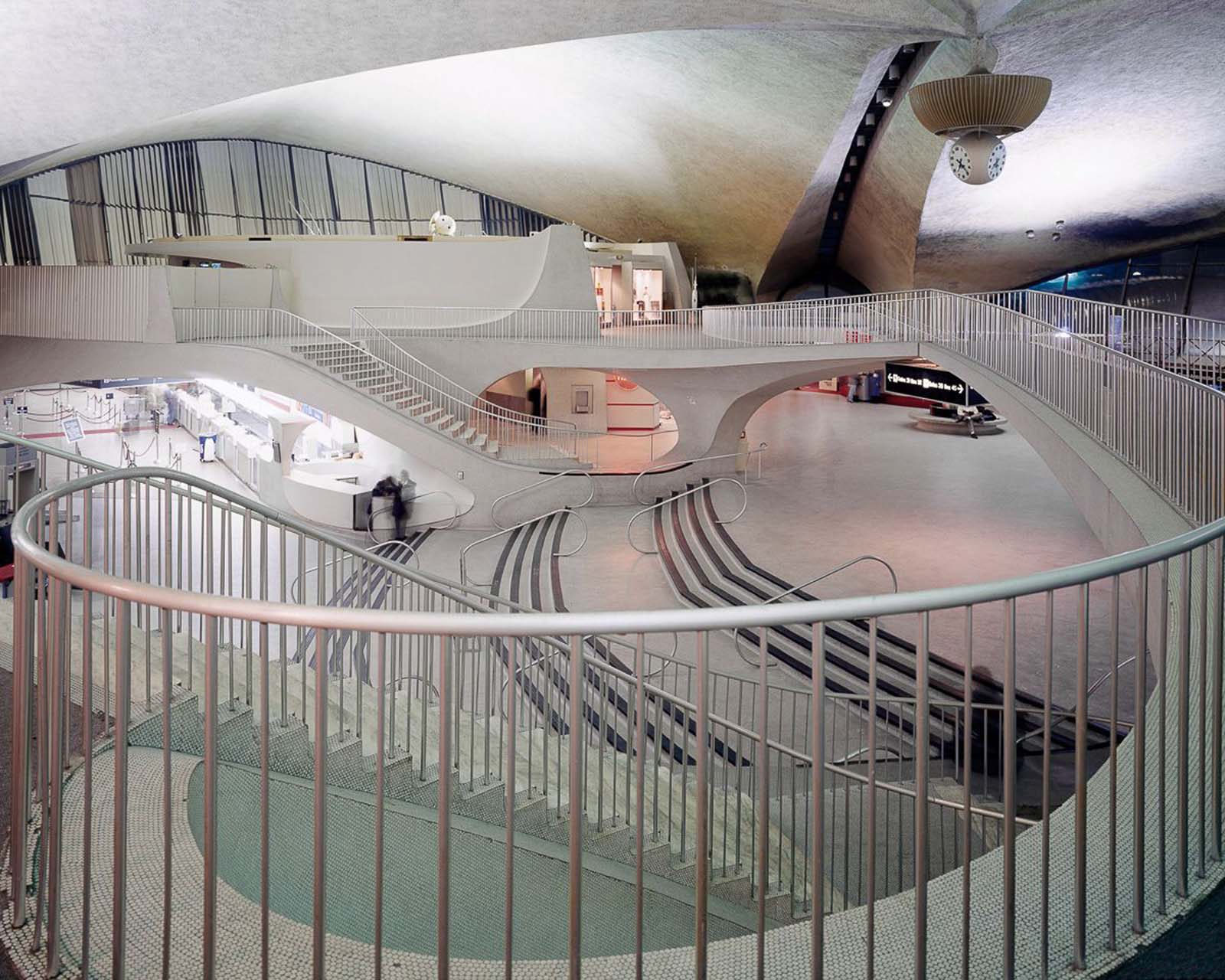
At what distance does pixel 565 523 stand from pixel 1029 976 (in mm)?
15928

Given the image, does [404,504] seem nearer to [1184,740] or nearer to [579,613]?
[1184,740]

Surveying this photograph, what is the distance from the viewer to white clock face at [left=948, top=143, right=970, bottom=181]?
12086mm

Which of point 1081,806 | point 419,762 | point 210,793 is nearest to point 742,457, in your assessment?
point 419,762

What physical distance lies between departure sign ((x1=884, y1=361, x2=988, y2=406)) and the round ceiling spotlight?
643 inches

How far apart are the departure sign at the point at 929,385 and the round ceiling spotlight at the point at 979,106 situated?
16341 millimetres

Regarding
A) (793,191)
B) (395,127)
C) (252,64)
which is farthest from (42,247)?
(793,191)

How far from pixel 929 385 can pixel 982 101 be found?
21.1 m

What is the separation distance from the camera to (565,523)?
59.2ft

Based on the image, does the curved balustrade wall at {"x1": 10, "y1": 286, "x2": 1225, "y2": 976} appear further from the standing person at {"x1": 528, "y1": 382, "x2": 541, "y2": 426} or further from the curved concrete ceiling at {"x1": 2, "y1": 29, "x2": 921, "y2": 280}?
the standing person at {"x1": 528, "y1": 382, "x2": 541, "y2": 426}

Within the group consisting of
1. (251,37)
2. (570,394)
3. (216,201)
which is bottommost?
(570,394)

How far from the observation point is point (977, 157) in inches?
468

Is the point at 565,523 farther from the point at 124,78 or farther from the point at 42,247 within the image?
the point at 42,247

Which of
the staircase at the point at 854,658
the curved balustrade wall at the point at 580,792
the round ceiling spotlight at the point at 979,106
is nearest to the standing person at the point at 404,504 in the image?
the staircase at the point at 854,658

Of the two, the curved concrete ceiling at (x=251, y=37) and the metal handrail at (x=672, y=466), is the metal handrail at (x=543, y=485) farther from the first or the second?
the curved concrete ceiling at (x=251, y=37)
